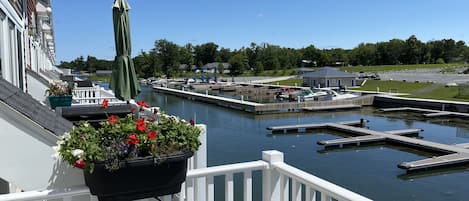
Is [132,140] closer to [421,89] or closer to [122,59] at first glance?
[122,59]

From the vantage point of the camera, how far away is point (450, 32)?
87062 mm

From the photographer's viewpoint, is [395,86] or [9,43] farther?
[395,86]

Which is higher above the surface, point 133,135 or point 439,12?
point 439,12

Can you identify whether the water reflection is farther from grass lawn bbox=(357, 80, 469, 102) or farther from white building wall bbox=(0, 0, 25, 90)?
grass lawn bbox=(357, 80, 469, 102)

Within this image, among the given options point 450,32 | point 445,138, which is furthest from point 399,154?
point 450,32

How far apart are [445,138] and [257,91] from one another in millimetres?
24411

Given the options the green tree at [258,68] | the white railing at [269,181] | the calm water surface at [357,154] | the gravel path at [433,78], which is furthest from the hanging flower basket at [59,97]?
the green tree at [258,68]

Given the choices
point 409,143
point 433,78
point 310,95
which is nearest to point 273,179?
point 409,143

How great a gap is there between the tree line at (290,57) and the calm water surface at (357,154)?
49.8 m

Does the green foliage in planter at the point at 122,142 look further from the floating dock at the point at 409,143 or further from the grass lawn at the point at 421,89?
the grass lawn at the point at 421,89

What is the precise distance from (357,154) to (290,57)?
65.9 meters

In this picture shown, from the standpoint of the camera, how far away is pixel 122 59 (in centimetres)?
381

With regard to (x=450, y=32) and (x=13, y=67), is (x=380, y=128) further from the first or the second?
(x=450, y=32)

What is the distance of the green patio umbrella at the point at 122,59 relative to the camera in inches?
138
